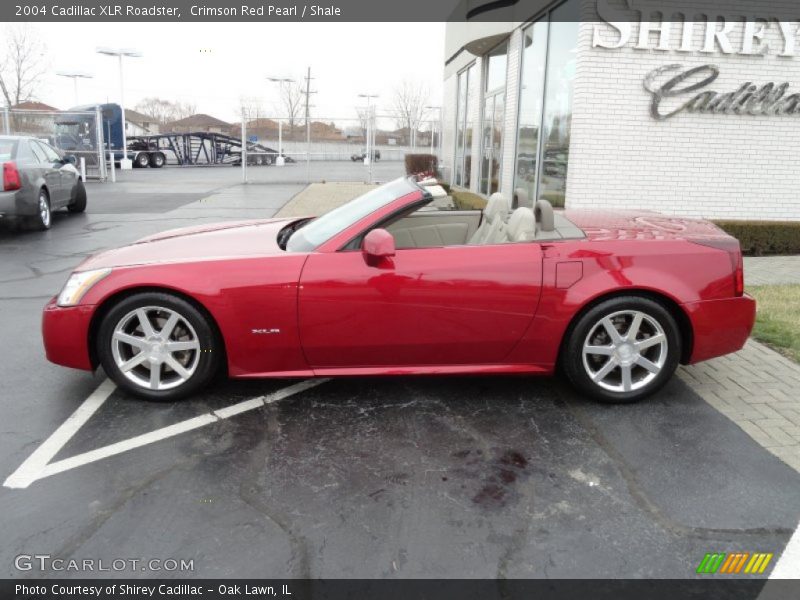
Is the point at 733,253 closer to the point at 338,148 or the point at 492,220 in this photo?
the point at 492,220

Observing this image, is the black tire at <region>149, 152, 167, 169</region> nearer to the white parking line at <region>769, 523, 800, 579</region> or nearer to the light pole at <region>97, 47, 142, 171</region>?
the light pole at <region>97, 47, 142, 171</region>

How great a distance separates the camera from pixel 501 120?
46.1 ft

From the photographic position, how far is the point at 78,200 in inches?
521

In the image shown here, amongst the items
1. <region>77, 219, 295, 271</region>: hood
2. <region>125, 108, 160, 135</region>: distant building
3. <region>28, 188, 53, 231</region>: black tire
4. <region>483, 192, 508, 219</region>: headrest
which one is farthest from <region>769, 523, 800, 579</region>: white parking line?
<region>125, 108, 160, 135</region>: distant building

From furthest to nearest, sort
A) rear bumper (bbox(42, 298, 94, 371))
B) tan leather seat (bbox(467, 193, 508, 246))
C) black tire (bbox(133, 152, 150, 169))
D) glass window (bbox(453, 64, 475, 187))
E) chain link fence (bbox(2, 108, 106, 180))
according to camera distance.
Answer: black tire (bbox(133, 152, 150, 169)) → chain link fence (bbox(2, 108, 106, 180)) → glass window (bbox(453, 64, 475, 187)) → tan leather seat (bbox(467, 193, 508, 246)) → rear bumper (bbox(42, 298, 94, 371))

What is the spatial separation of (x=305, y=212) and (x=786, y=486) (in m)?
11.9

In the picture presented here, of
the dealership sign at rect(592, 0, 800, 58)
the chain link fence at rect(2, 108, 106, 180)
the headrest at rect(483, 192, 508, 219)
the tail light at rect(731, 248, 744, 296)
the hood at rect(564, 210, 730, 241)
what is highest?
the dealership sign at rect(592, 0, 800, 58)

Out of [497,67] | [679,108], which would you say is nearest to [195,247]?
[679,108]

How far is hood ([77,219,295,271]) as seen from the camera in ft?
12.8

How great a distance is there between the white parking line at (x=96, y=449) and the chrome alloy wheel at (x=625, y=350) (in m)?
1.76

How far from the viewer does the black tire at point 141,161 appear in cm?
3346

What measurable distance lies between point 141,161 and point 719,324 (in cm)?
3438

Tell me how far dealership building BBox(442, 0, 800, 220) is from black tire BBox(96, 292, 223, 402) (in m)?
6.05

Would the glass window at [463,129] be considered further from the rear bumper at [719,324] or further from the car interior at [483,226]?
the rear bumper at [719,324]
